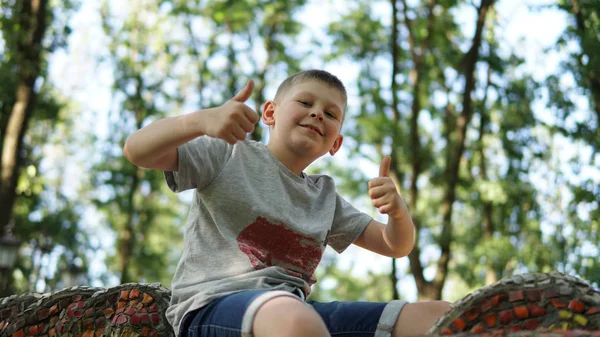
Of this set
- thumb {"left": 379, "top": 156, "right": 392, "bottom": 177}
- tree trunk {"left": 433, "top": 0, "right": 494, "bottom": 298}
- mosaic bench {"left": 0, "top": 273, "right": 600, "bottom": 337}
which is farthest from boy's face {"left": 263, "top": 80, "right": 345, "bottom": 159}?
tree trunk {"left": 433, "top": 0, "right": 494, "bottom": 298}

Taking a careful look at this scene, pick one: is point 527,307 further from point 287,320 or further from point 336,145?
point 336,145

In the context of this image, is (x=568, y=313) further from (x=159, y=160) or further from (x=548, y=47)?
(x=548, y=47)

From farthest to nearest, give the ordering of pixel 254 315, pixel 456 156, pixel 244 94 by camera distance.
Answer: pixel 456 156 → pixel 244 94 → pixel 254 315

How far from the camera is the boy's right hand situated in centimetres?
195

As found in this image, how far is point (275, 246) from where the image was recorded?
7.41 ft

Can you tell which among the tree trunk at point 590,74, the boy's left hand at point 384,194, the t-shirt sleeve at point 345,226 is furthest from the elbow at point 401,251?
the tree trunk at point 590,74

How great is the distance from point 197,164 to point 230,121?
0.30m

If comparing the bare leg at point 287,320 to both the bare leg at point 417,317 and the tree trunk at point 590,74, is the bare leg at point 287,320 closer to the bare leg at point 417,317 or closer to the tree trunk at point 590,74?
the bare leg at point 417,317

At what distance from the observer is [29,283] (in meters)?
16.2

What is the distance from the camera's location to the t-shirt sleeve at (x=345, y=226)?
2.64 m

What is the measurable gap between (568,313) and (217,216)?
1.10m

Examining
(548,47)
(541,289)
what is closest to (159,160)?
(541,289)

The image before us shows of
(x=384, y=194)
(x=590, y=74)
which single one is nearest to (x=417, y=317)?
(x=384, y=194)

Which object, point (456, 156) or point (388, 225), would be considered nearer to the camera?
point (388, 225)
